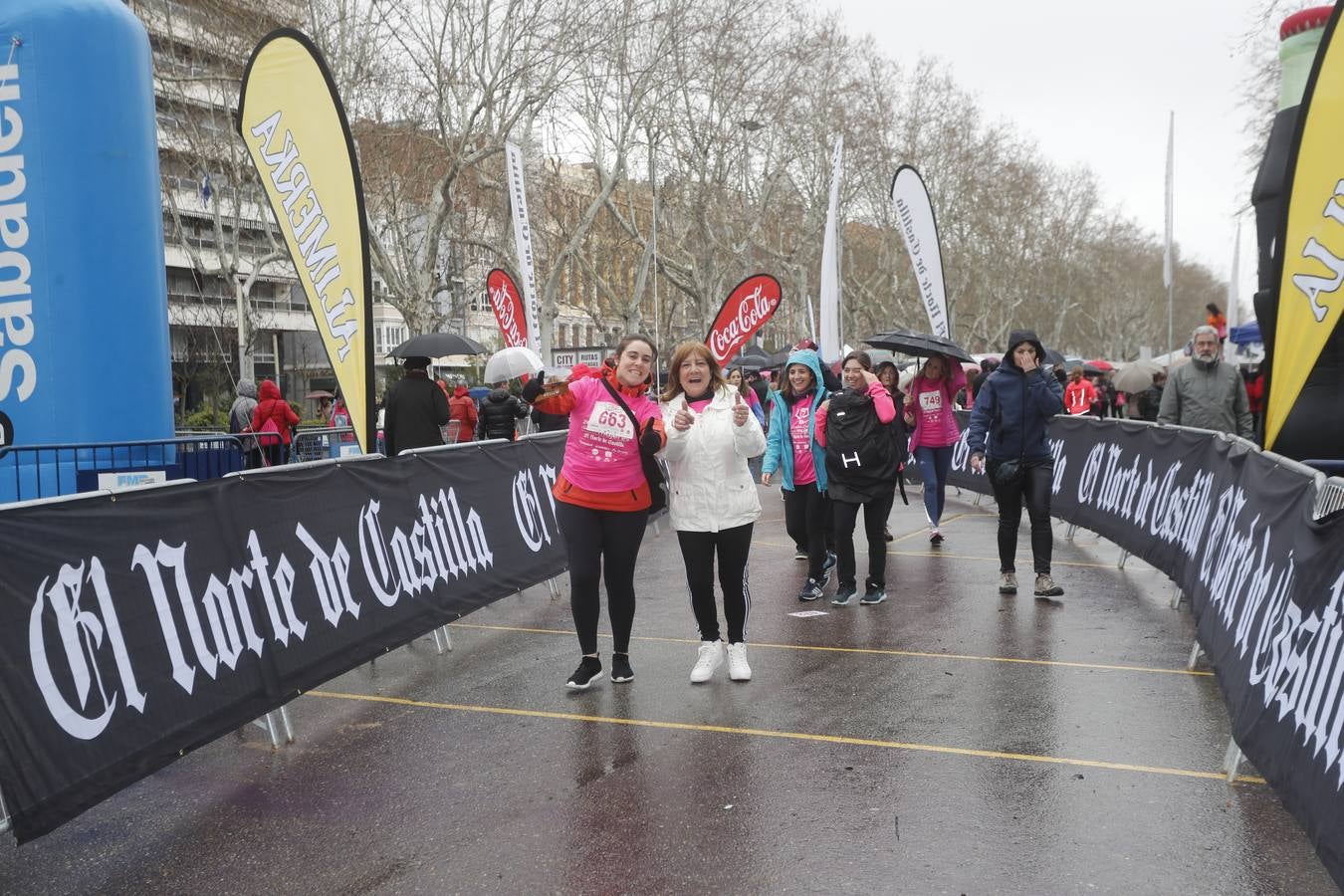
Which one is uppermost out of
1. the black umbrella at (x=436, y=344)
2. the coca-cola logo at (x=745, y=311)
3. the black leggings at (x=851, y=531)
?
the coca-cola logo at (x=745, y=311)

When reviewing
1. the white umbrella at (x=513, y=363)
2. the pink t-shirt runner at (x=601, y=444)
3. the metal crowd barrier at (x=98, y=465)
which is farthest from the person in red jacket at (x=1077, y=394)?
the pink t-shirt runner at (x=601, y=444)

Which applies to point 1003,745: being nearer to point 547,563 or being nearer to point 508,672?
point 508,672

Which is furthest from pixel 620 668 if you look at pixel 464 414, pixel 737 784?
pixel 464 414

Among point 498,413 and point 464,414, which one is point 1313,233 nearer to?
point 498,413

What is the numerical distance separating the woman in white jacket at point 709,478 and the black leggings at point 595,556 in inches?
11.6

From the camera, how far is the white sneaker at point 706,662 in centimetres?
637

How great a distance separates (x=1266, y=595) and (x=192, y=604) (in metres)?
4.44

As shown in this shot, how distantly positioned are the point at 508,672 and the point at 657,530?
6.72 m

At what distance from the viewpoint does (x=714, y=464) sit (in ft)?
20.6

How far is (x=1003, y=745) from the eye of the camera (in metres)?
5.19

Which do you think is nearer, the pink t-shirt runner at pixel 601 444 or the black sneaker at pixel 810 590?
the pink t-shirt runner at pixel 601 444

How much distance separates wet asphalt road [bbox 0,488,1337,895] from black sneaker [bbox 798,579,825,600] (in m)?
1.21

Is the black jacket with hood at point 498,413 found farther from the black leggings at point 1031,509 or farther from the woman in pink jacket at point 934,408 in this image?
the black leggings at point 1031,509

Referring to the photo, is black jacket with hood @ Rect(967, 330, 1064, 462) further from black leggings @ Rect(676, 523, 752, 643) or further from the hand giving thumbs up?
the hand giving thumbs up
